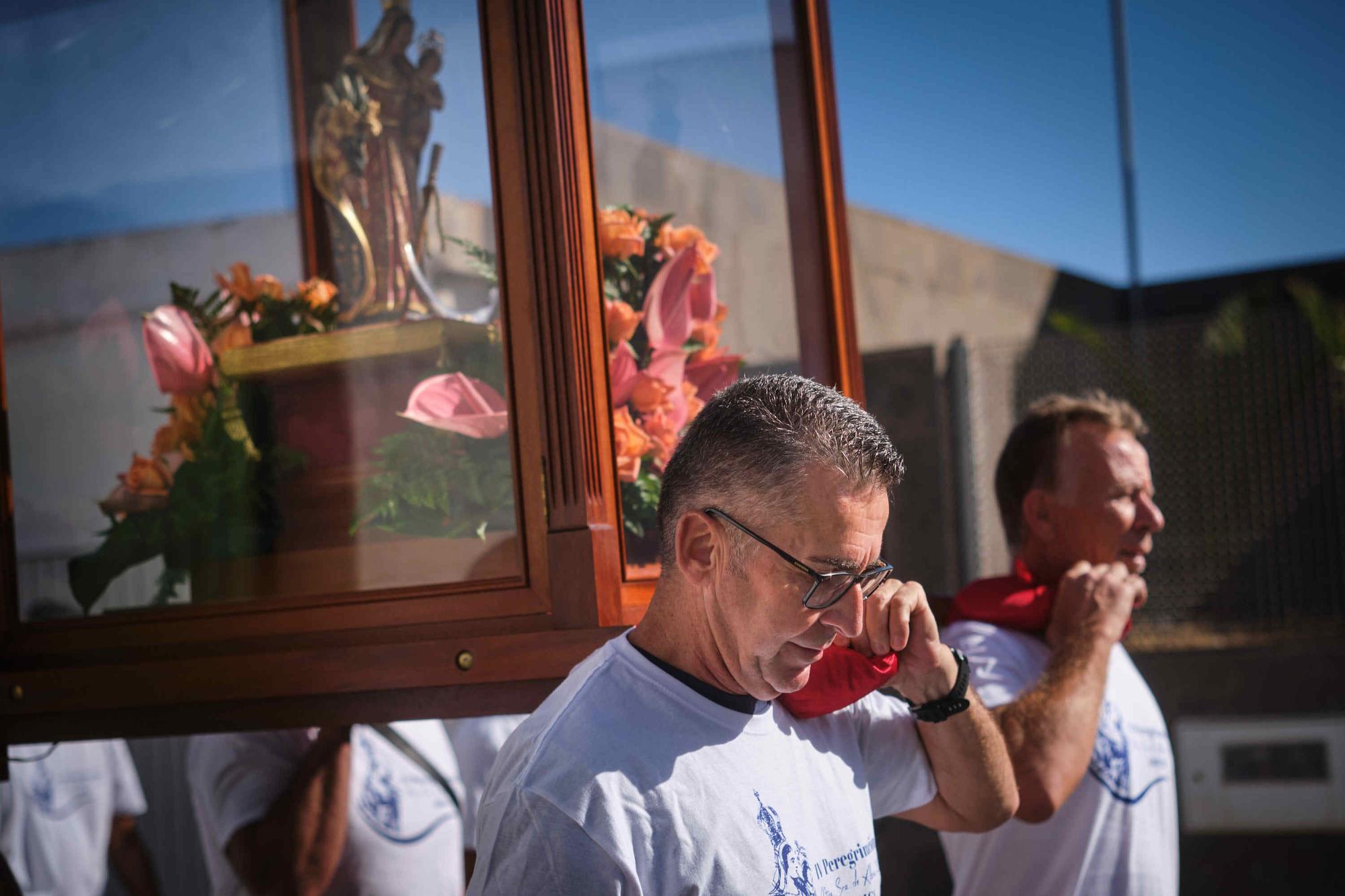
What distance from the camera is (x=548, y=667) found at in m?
1.66

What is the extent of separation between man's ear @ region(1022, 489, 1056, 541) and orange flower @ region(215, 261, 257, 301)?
160 cm

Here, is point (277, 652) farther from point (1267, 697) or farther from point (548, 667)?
point (1267, 697)

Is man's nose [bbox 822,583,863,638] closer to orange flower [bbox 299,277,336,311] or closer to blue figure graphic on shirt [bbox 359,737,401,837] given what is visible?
orange flower [bbox 299,277,336,311]

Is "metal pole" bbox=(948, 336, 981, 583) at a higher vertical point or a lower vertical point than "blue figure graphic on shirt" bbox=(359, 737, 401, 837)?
higher

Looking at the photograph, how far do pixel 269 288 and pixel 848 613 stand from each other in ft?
4.29

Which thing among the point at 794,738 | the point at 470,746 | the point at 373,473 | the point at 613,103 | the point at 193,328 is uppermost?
the point at 613,103

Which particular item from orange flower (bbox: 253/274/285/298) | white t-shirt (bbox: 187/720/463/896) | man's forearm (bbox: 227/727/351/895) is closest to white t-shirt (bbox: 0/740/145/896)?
white t-shirt (bbox: 187/720/463/896)

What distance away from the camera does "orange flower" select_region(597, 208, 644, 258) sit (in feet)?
6.09

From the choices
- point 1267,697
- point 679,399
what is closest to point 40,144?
point 679,399

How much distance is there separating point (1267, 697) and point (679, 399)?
15.5ft

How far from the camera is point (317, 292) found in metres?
2.16

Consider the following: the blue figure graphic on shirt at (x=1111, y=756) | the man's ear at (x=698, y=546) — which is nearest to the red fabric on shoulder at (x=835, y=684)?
the man's ear at (x=698, y=546)

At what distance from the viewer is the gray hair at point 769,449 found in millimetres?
1386

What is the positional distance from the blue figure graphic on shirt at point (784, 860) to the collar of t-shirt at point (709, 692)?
101 mm
